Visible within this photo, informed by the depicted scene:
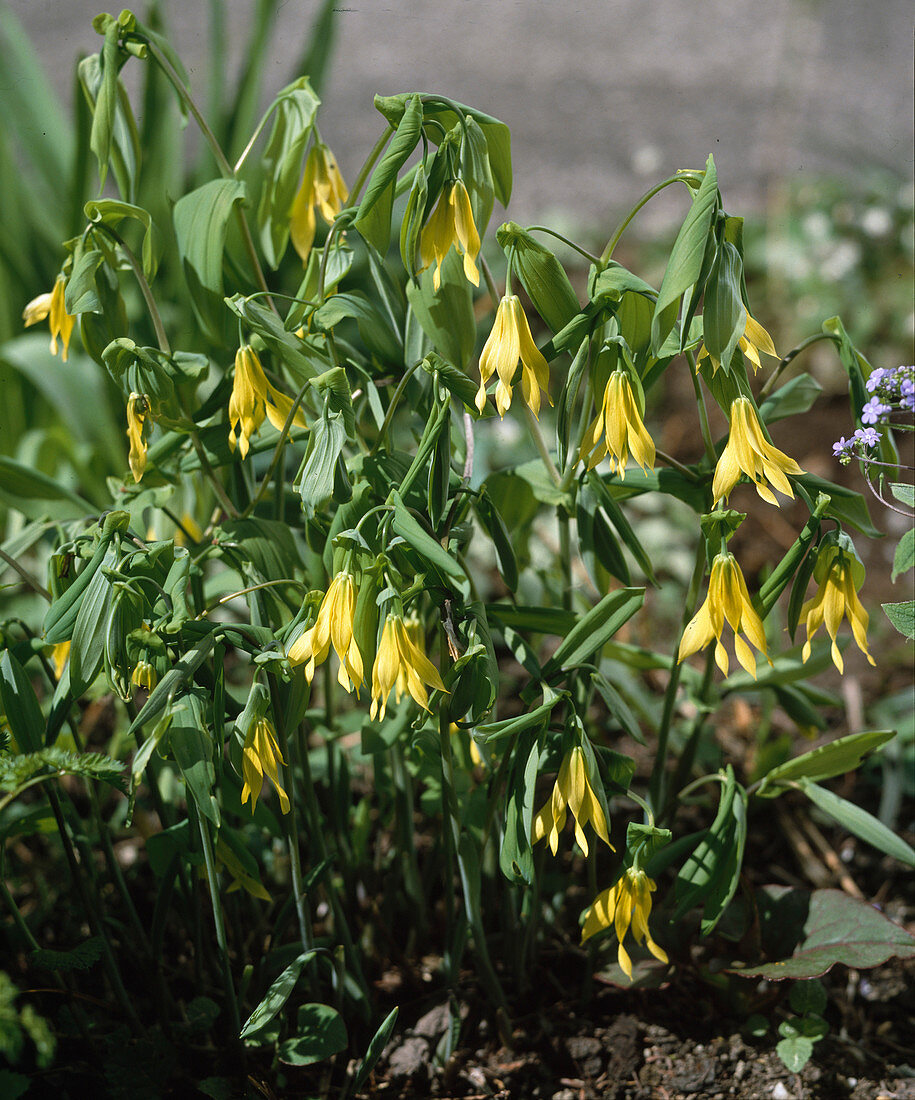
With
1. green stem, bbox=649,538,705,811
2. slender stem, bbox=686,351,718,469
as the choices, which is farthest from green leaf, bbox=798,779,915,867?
slender stem, bbox=686,351,718,469

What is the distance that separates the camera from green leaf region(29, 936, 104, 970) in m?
0.83

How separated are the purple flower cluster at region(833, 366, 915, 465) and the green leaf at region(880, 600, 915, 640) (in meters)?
0.14

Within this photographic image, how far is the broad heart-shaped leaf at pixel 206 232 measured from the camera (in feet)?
2.84

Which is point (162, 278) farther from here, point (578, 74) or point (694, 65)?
point (694, 65)

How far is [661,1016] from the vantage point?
108 cm

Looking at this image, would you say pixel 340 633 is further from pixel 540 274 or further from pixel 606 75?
pixel 606 75

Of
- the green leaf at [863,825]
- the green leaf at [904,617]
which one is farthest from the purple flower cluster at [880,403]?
the green leaf at [863,825]

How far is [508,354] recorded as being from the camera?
28.4 inches

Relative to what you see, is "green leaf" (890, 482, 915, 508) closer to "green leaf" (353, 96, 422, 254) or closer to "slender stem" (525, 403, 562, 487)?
"slender stem" (525, 403, 562, 487)

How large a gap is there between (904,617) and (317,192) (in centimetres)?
68

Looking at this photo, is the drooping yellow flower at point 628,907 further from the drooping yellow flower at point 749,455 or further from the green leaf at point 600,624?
the drooping yellow flower at point 749,455

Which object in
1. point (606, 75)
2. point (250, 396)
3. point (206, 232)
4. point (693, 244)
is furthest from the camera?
point (606, 75)

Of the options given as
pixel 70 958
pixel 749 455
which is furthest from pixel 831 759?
pixel 70 958

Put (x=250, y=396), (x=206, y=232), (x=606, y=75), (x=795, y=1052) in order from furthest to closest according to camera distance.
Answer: (x=606, y=75) → (x=795, y=1052) → (x=206, y=232) → (x=250, y=396)
